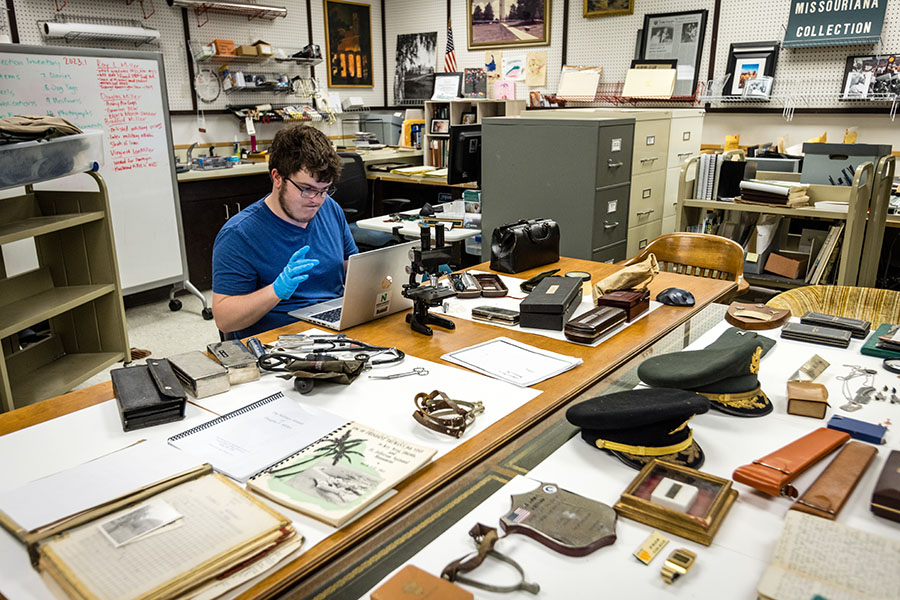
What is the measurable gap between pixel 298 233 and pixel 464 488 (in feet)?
4.10

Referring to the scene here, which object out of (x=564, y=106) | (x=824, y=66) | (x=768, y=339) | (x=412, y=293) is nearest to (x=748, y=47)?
(x=824, y=66)

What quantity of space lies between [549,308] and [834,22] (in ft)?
12.6

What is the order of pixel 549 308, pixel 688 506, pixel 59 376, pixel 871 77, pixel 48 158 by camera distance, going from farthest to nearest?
pixel 871 77 → pixel 59 376 → pixel 48 158 → pixel 549 308 → pixel 688 506

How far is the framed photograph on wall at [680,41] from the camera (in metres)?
4.92

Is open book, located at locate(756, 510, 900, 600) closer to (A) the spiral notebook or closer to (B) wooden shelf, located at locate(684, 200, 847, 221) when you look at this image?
(A) the spiral notebook

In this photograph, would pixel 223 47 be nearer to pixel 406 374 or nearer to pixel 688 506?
pixel 406 374

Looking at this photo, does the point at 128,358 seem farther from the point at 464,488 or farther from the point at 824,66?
the point at 824,66

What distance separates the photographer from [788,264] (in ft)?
11.8

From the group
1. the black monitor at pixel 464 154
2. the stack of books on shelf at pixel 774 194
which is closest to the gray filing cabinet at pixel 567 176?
the black monitor at pixel 464 154

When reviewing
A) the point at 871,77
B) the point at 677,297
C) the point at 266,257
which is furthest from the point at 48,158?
the point at 871,77

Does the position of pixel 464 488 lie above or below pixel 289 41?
below

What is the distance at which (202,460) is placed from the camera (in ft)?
3.74

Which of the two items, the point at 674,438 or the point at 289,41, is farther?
the point at 289,41

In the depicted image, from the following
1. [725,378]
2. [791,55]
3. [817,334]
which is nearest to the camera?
[725,378]
